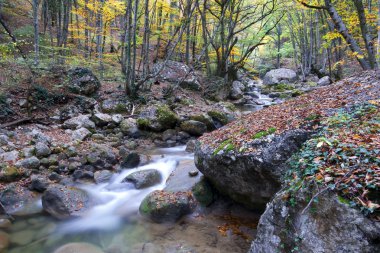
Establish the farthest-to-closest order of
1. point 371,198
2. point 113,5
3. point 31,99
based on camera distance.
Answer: point 113,5, point 31,99, point 371,198

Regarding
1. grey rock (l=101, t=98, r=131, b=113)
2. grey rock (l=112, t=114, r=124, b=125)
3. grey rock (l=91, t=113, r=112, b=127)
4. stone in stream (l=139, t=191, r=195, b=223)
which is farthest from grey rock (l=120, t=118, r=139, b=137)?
stone in stream (l=139, t=191, r=195, b=223)

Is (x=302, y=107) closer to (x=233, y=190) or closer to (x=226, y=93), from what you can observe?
(x=233, y=190)

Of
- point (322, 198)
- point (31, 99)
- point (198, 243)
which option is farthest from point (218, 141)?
point (31, 99)

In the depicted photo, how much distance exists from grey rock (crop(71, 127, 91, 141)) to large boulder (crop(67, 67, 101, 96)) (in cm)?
292

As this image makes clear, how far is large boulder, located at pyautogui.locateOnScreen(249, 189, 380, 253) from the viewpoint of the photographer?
2.39 m

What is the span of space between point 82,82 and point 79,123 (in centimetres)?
284

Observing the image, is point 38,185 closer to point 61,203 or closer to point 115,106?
point 61,203

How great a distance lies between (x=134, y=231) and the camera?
5543 mm

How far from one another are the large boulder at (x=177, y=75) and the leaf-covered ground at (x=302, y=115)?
1016cm

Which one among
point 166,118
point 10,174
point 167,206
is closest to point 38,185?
point 10,174

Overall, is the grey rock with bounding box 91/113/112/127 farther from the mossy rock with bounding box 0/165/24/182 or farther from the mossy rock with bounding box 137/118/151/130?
the mossy rock with bounding box 0/165/24/182

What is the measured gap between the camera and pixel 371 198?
2416 millimetres

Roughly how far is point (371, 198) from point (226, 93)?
14.7m

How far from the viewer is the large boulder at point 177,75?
641 inches
